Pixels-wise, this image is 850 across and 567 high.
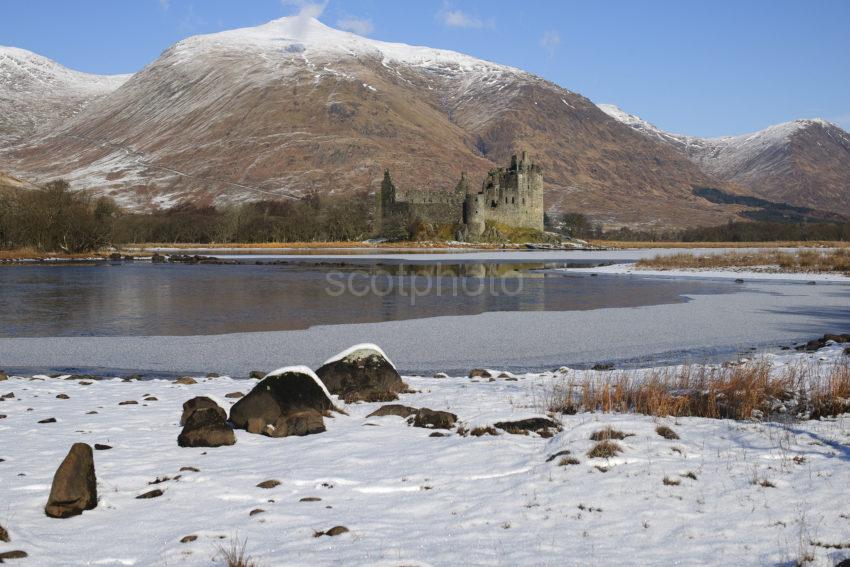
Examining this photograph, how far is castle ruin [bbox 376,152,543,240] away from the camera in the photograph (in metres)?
111

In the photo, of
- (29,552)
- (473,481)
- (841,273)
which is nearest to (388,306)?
(473,481)

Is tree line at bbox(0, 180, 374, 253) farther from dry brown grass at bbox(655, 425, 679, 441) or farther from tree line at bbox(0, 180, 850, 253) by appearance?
dry brown grass at bbox(655, 425, 679, 441)

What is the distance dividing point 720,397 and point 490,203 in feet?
334

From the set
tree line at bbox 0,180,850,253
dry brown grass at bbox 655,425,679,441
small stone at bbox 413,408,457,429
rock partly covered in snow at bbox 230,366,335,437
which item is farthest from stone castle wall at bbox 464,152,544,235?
dry brown grass at bbox 655,425,679,441

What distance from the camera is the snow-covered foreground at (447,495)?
5.75 m

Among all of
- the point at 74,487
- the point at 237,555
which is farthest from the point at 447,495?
the point at 74,487

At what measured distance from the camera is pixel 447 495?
7.04m

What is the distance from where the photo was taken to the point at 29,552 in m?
5.64

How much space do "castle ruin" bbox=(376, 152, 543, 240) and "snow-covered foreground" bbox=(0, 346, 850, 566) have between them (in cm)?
9879

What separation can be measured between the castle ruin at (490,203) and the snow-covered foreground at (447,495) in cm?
9879

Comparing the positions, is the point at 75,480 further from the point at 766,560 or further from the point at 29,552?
the point at 766,560

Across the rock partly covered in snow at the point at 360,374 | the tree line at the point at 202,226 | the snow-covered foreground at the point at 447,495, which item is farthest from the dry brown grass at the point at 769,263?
the tree line at the point at 202,226

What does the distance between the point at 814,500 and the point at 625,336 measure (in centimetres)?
1335

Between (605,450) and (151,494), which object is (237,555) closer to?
(151,494)
